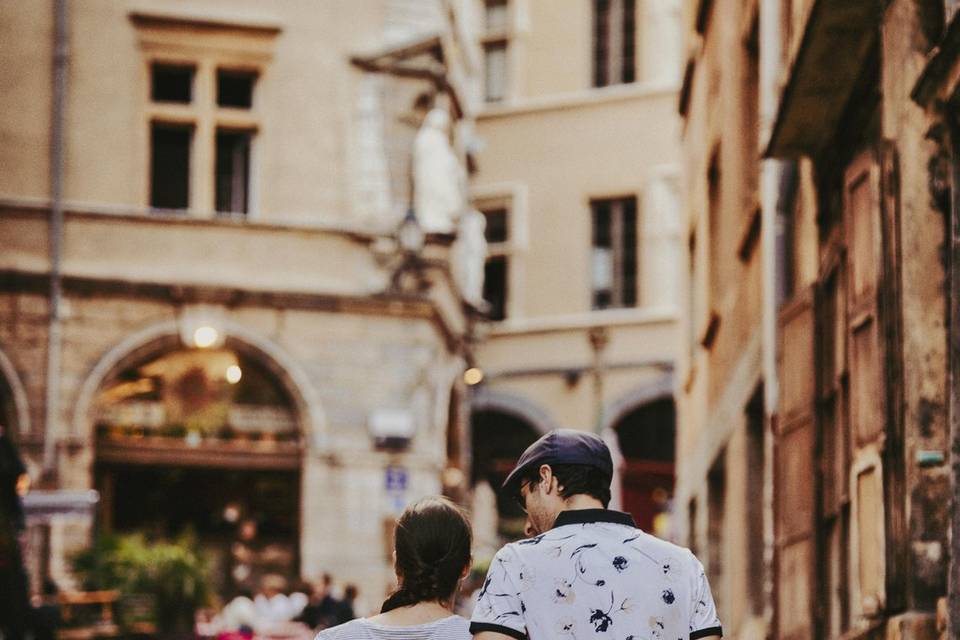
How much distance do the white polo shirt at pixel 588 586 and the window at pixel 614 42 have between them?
31.3 m

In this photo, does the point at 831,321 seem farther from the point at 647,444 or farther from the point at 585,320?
the point at 647,444

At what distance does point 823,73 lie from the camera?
33.1ft

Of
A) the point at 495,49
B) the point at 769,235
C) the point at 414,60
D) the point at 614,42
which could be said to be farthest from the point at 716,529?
the point at 495,49

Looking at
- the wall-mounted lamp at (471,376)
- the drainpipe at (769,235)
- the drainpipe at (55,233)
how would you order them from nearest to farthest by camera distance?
the drainpipe at (769,235), the drainpipe at (55,233), the wall-mounted lamp at (471,376)

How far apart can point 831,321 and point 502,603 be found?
6.63m

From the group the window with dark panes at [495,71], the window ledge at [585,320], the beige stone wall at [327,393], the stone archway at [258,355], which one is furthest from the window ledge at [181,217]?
the window with dark panes at [495,71]

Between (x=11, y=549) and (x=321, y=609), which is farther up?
(x=11, y=549)

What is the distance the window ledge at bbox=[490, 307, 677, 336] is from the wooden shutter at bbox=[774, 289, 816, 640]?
21837mm

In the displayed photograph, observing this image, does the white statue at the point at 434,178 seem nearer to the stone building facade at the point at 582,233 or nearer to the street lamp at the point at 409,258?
the street lamp at the point at 409,258


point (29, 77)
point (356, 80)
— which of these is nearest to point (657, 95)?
point (356, 80)

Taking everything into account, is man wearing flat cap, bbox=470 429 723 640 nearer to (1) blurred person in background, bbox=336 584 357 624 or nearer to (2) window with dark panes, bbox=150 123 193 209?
(1) blurred person in background, bbox=336 584 357 624

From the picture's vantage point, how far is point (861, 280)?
9.64 meters

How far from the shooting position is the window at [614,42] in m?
36.2

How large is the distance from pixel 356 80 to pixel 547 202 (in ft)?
30.8
